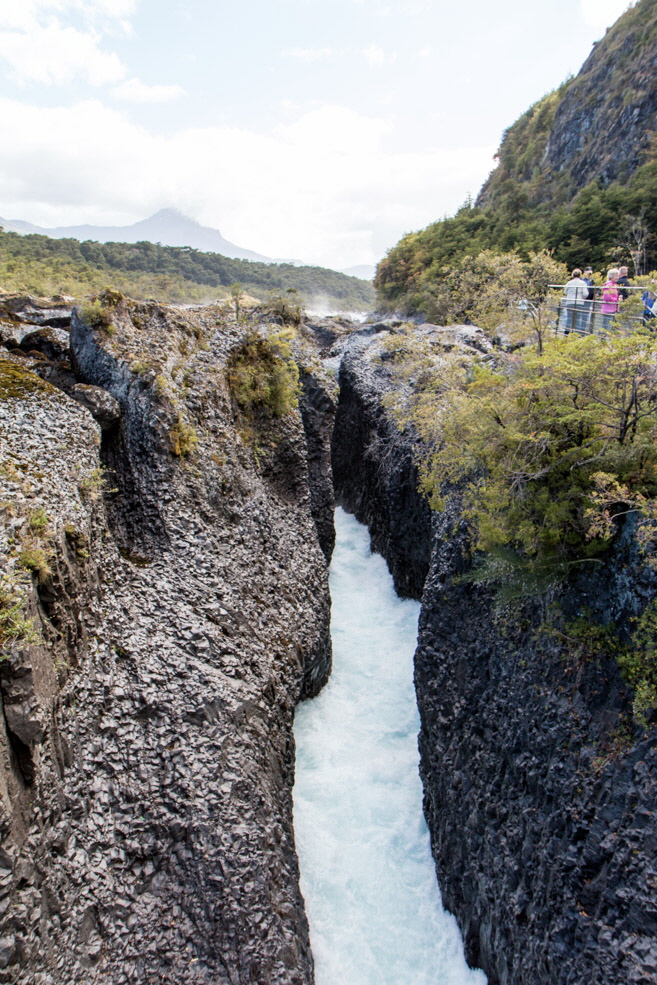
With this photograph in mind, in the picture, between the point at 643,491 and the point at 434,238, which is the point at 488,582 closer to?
the point at 643,491

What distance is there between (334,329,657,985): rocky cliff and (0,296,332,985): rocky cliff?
2758 mm

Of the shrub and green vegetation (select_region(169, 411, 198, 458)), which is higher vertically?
the shrub

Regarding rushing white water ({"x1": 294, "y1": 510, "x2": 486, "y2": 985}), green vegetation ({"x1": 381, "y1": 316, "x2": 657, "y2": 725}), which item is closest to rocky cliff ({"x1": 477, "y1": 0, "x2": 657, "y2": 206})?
green vegetation ({"x1": 381, "y1": 316, "x2": 657, "y2": 725})

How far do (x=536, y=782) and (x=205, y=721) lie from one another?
4525mm

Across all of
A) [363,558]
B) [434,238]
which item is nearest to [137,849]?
[363,558]

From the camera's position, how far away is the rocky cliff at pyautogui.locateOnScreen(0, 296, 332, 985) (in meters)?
5.02

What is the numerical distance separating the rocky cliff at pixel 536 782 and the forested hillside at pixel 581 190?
1877 cm

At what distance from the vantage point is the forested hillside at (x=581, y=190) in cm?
2370

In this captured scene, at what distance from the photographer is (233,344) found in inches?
491

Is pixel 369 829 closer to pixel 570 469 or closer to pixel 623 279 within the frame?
pixel 570 469

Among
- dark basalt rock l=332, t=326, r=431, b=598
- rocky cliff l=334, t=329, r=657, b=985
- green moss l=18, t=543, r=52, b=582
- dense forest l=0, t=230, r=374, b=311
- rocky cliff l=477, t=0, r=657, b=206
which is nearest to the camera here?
rocky cliff l=334, t=329, r=657, b=985

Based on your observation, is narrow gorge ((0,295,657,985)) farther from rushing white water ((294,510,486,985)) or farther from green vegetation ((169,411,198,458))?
rushing white water ((294,510,486,985))

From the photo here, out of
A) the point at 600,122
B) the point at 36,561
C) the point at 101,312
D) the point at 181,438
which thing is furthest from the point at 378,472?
the point at 600,122

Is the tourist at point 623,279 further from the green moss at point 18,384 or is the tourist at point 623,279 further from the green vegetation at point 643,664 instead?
the green moss at point 18,384
